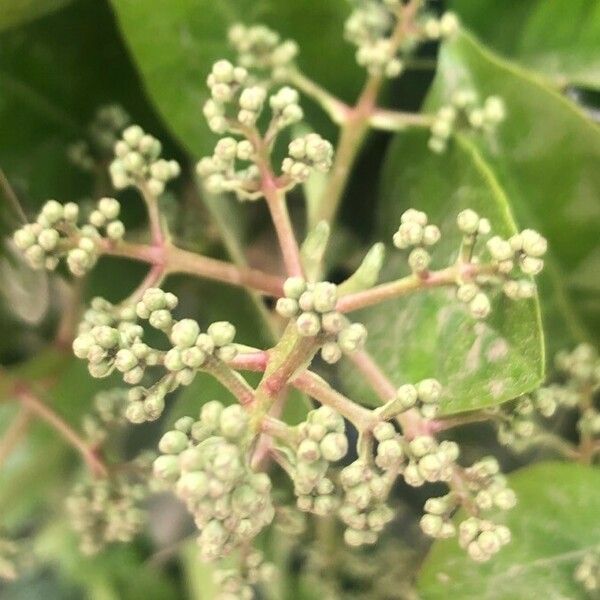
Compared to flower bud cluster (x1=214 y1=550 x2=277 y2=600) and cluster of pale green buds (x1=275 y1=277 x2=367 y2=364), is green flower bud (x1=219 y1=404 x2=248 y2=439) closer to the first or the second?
cluster of pale green buds (x1=275 y1=277 x2=367 y2=364)

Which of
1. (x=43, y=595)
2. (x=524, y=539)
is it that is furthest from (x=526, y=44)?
(x=43, y=595)

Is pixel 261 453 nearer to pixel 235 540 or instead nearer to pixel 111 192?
pixel 235 540

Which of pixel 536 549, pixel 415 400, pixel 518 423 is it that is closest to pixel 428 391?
pixel 415 400

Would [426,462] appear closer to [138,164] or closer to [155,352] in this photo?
[155,352]

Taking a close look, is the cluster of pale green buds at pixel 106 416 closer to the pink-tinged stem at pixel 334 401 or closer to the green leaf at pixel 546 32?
the pink-tinged stem at pixel 334 401

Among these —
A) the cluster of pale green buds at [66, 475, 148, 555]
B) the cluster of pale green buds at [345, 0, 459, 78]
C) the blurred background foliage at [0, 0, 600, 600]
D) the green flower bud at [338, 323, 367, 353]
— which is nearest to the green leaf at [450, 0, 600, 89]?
the blurred background foliage at [0, 0, 600, 600]

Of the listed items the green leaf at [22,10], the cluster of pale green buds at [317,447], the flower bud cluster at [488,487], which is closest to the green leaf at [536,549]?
the flower bud cluster at [488,487]
